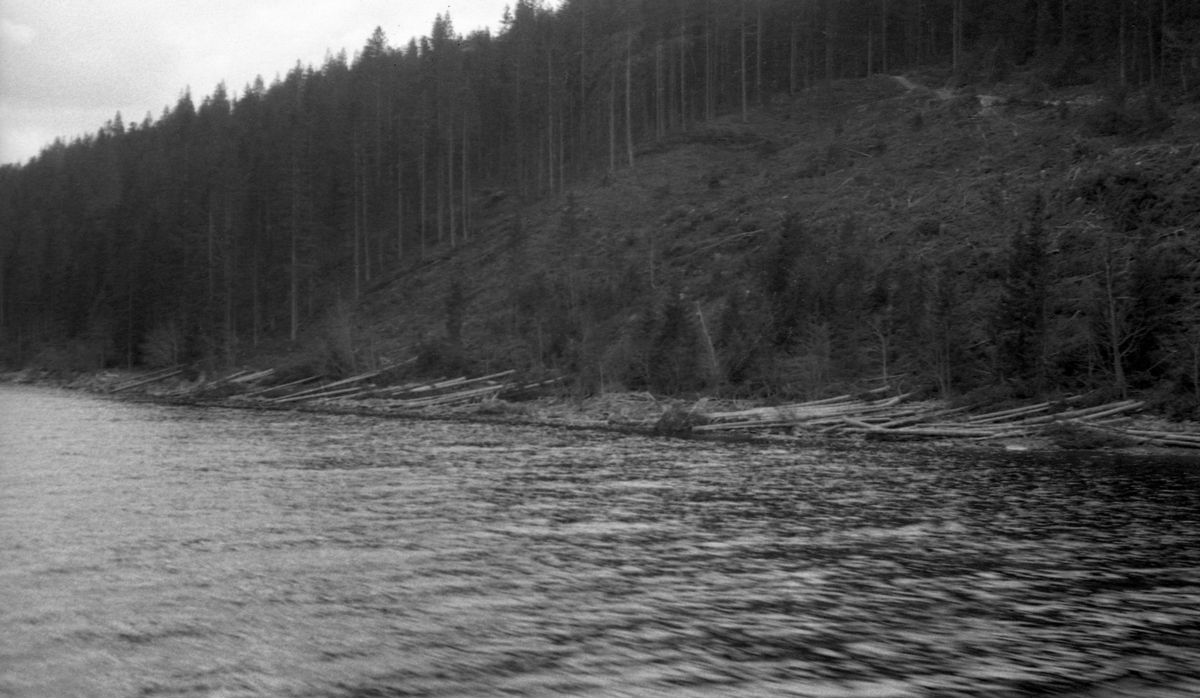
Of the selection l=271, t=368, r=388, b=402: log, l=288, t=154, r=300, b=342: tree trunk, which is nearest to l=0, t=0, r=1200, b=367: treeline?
l=288, t=154, r=300, b=342: tree trunk

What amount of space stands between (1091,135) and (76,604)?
162ft

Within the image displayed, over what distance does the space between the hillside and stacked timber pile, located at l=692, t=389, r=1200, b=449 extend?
4.57 ft

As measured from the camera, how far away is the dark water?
7.23 m

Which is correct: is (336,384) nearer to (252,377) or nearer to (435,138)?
(252,377)

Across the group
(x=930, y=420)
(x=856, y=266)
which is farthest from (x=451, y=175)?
(x=930, y=420)

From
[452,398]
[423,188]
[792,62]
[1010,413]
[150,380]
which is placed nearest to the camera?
[1010,413]

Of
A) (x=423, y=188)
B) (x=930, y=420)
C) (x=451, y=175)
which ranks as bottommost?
(x=930, y=420)

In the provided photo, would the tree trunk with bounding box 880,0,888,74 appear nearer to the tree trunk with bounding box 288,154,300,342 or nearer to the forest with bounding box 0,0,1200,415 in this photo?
the forest with bounding box 0,0,1200,415

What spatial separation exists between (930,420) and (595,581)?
21190 mm

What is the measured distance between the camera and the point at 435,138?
7081 centimetres

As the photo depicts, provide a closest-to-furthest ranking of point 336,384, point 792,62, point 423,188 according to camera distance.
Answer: point 336,384, point 423,188, point 792,62

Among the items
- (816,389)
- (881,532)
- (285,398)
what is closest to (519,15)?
(285,398)

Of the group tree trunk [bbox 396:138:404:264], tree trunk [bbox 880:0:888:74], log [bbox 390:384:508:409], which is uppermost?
tree trunk [bbox 880:0:888:74]

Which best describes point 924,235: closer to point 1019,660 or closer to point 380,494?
point 380,494
